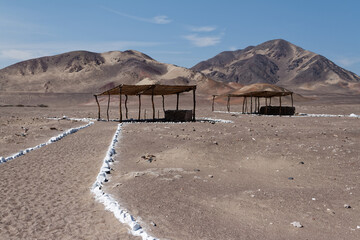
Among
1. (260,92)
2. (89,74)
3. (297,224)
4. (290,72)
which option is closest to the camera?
(297,224)

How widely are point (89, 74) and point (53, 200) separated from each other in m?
95.8

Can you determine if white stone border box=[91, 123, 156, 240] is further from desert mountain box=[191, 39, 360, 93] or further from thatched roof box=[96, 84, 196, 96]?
desert mountain box=[191, 39, 360, 93]

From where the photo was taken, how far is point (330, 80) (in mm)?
146125

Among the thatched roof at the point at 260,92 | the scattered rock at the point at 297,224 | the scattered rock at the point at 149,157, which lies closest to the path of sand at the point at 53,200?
the scattered rock at the point at 149,157

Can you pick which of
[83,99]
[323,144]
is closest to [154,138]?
[323,144]

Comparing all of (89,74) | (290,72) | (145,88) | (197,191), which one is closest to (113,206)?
(197,191)

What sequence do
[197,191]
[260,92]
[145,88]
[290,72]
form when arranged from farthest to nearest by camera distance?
1. [290,72]
2. [260,92]
3. [145,88]
4. [197,191]

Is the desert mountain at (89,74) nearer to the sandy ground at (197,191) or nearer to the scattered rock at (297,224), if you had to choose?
the sandy ground at (197,191)

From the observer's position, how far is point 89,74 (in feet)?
322

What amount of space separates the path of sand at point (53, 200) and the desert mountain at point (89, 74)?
2848 inches

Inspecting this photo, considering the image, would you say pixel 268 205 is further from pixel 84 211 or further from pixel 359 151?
pixel 359 151

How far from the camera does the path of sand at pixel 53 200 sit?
468cm

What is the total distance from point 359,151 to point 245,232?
6218 millimetres

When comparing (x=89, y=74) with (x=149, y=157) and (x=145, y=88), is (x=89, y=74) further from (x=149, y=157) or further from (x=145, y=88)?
(x=149, y=157)
